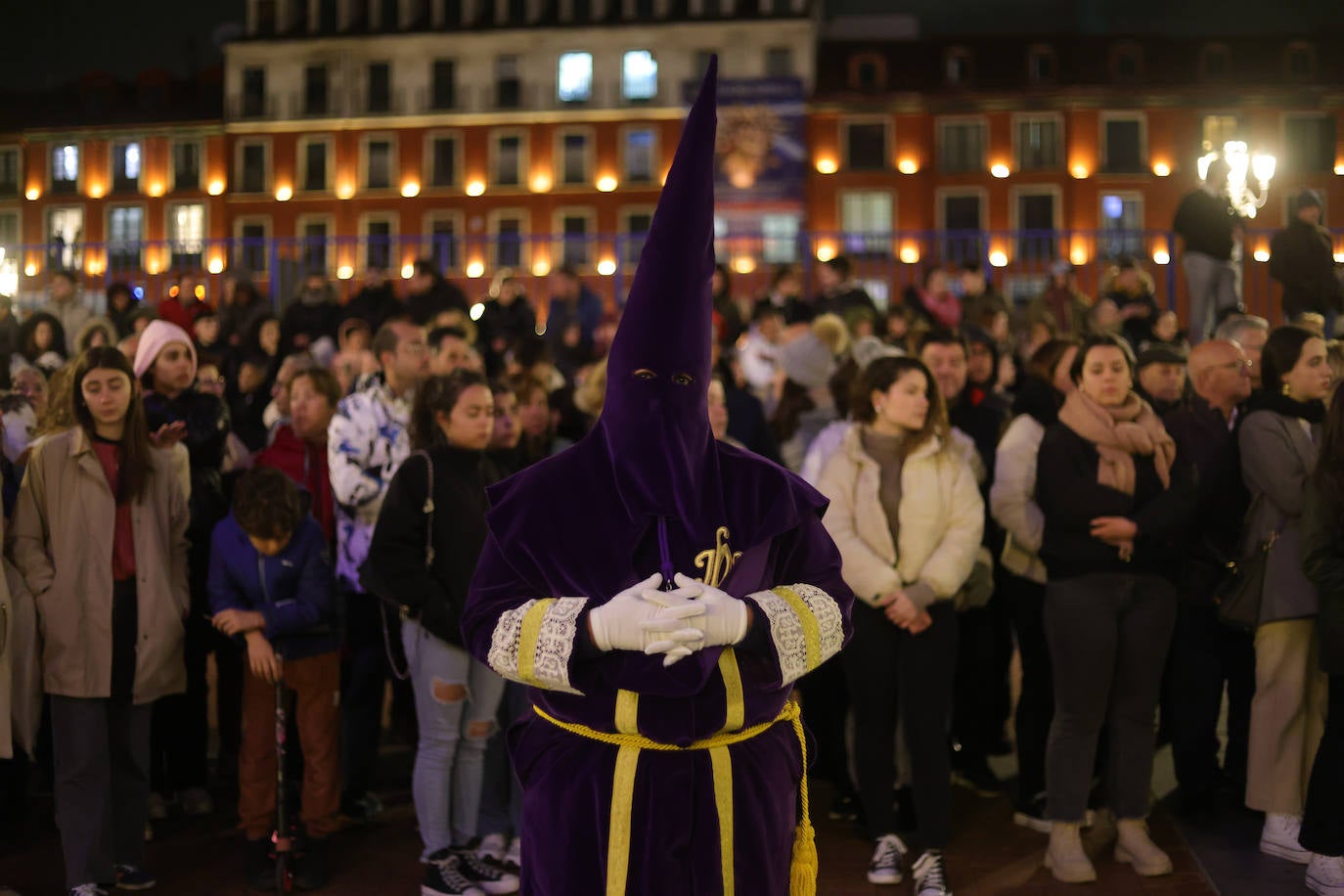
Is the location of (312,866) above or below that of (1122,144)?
below

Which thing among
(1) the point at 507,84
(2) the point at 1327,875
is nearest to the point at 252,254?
(2) the point at 1327,875

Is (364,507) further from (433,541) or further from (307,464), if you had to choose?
(433,541)

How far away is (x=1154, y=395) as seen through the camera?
6.90 metres

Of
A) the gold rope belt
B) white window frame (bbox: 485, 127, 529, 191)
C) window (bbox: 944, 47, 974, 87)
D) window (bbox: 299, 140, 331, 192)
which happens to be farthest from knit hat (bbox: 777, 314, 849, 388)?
window (bbox: 299, 140, 331, 192)

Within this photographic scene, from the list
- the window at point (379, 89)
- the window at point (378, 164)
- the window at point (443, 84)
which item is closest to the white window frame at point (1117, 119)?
the window at point (443, 84)

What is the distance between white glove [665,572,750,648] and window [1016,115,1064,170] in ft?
136

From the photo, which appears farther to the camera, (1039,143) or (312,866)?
(1039,143)

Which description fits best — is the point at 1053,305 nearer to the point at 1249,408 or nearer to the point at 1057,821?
the point at 1249,408

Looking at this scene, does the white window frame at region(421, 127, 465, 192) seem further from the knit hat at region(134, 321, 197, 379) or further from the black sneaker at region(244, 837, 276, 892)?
the black sneaker at region(244, 837, 276, 892)

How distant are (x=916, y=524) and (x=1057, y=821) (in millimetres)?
1315

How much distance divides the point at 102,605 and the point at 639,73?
40952 millimetres

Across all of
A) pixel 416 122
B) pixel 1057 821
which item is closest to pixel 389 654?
pixel 1057 821

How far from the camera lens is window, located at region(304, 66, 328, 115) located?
45875 mm

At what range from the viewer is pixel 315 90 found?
46.2 m
